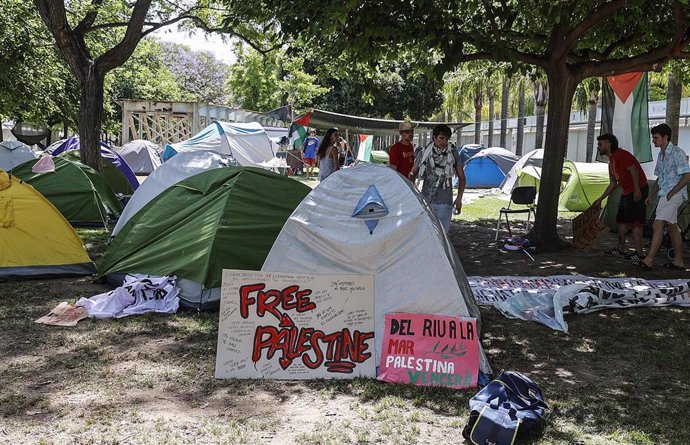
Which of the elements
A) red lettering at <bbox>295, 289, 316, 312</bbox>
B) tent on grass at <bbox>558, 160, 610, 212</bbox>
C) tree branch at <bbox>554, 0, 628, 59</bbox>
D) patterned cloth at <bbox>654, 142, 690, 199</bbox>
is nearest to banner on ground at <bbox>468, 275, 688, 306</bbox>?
patterned cloth at <bbox>654, 142, 690, 199</bbox>

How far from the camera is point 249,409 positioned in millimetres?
3971

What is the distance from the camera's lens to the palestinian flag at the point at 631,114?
34.1 feet

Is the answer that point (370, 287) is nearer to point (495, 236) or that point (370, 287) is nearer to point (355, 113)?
point (495, 236)

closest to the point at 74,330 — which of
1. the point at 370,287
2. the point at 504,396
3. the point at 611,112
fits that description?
the point at 370,287

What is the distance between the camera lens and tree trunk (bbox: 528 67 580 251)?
373 inches

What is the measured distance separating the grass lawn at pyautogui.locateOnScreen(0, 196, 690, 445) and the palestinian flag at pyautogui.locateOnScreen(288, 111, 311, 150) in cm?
1231

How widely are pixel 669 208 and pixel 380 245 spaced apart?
15.7 feet

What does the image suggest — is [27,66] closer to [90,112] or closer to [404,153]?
[90,112]

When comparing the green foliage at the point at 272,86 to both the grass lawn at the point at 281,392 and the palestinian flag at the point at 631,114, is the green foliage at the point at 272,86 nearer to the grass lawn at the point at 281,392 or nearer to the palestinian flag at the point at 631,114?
the palestinian flag at the point at 631,114

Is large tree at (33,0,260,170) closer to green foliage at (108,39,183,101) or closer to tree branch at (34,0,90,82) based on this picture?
tree branch at (34,0,90,82)

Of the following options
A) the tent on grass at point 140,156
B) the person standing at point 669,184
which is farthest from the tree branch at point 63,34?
the tent on grass at point 140,156

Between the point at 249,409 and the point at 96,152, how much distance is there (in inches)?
352

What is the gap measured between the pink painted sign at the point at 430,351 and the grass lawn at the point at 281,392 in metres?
0.11

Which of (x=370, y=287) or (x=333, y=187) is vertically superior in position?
(x=333, y=187)
